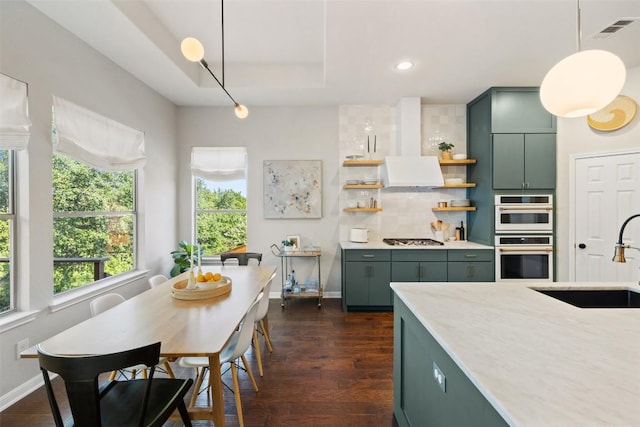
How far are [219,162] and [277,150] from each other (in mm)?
892

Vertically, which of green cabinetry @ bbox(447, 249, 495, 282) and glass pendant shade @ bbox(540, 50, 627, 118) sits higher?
glass pendant shade @ bbox(540, 50, 627, 118)

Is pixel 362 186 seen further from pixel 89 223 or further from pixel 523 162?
pixel 89 223

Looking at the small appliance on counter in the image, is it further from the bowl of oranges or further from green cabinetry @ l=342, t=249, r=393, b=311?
the bowl of oranges

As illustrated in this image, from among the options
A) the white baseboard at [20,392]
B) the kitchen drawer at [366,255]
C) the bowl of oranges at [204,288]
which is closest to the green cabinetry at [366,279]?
the kitchen drawer at [366,255]

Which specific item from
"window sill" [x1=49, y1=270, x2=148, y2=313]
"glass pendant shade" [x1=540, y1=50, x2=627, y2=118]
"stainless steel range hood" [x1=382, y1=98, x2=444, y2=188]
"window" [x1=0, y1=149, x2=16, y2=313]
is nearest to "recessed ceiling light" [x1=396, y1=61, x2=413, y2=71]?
"stainless steel range hood" [x1=382, y1=98, x2=444, y2=188]

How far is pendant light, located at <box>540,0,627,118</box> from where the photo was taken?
129cm

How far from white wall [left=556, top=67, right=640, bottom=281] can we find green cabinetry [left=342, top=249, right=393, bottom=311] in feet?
7.20

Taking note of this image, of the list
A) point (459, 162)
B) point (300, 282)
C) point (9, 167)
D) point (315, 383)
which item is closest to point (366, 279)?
point (300, 282)

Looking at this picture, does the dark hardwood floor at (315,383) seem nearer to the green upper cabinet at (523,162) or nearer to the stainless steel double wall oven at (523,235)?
the stainless steel double wall oven at (523,235)

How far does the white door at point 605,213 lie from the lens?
3.23 meters

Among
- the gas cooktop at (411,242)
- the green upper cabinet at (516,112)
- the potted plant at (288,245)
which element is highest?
the green upper cabinet at (516,112)

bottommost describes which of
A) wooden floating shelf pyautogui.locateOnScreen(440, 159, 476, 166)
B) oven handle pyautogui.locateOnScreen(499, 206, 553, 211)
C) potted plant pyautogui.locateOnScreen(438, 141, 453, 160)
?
oven handle pyautogui.locateOnScreen(499, 206, 553, 211)

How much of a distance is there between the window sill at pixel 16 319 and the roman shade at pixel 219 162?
2.62m

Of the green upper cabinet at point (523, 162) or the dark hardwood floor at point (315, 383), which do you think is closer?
the dark hardwood floor at point (315, 383)
